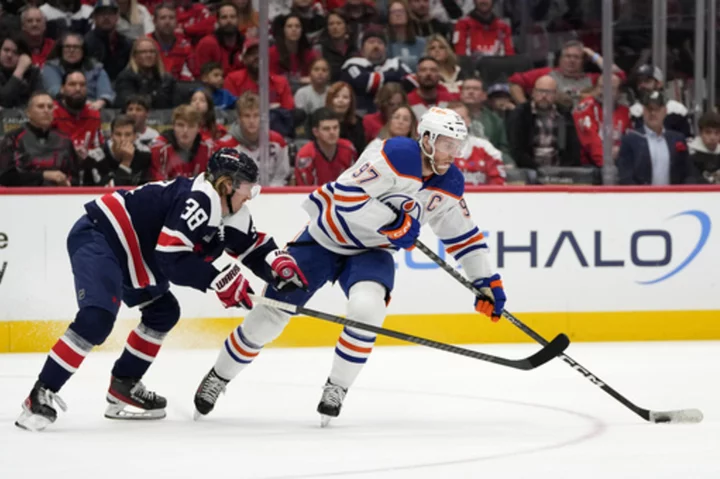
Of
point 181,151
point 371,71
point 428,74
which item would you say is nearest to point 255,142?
Answer: point 181,151

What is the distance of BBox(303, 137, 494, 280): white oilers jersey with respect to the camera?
4.56m

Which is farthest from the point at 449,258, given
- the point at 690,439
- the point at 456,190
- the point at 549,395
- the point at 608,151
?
the point at 690,439

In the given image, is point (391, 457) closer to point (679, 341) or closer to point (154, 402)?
point (154, 402)

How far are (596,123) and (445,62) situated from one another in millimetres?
998

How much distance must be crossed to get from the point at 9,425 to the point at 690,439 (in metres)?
2.34

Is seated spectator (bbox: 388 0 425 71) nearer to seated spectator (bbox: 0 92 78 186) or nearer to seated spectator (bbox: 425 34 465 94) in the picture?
seated spectator (bbox: 425 34 465 94)

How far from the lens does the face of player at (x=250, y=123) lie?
6.93 metres

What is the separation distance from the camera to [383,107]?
7.21m

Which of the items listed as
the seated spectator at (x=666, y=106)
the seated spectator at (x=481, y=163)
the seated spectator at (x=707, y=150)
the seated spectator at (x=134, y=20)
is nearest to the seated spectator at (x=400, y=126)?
the seated spectator at (x=481, y=163)

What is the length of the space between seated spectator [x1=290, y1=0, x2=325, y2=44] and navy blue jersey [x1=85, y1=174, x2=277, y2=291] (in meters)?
3.04

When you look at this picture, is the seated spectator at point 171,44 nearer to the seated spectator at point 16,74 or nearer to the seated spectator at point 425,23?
the seated spectator at point 16,74

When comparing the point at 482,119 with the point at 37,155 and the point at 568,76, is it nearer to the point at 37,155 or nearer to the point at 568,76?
the point at 568,76

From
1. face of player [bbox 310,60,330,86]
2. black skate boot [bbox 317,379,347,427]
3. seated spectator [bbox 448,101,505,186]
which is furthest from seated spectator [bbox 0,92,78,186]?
black skate boot [bbox 317,379,347,427]

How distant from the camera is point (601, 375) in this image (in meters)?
5.85
